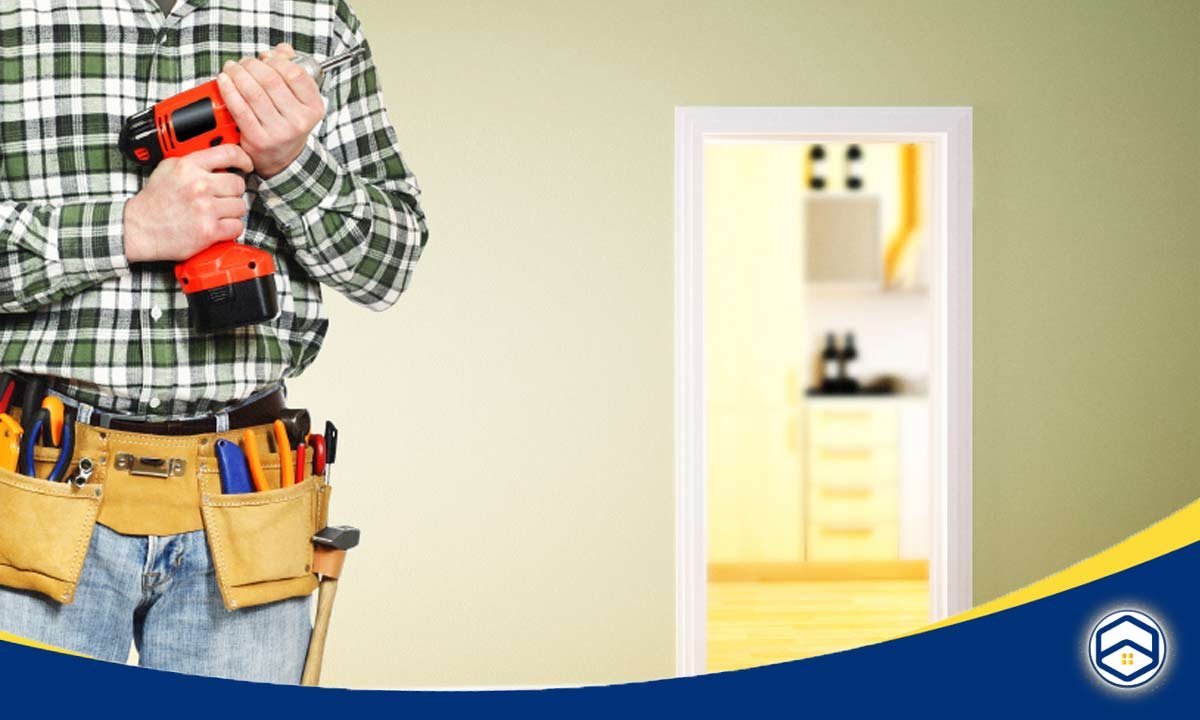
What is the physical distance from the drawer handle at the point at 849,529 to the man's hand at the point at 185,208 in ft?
13.4

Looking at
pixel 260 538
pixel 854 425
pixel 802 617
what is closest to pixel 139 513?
pixel 260 538

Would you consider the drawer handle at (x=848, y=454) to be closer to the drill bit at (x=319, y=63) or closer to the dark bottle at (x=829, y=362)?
the dark bottle at (x=829, y=362)

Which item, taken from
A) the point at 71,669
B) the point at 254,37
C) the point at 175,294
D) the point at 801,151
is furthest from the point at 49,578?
the point at 801,151

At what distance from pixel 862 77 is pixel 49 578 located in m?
2.46

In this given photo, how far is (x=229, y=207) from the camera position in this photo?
92cm

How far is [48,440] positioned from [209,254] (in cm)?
23

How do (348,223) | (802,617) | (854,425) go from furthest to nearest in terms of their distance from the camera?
(854,425) → (802,617) → (348,223)

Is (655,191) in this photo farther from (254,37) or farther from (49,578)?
(49,578)

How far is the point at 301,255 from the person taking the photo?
1.00m

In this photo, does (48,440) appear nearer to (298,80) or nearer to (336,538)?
(336,538)

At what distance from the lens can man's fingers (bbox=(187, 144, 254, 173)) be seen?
0.91 metres

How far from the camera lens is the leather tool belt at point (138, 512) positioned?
901 millimetres

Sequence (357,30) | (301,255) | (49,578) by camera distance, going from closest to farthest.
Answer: (49,578), (301,255), (357,30)

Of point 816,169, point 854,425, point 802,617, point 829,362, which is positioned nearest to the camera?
point 802,617
